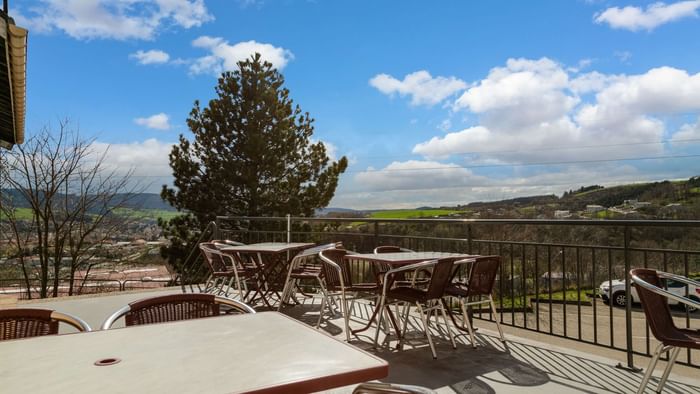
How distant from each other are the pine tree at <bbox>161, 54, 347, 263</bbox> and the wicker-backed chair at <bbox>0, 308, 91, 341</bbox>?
1453cm

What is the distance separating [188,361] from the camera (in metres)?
1.27

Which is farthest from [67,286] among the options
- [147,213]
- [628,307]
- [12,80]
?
[628,307]

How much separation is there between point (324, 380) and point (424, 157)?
5468 centimetres

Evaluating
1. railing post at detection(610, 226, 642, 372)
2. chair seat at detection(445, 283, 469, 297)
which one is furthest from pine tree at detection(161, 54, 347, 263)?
railing post at detection(610, 226, 642, 372)

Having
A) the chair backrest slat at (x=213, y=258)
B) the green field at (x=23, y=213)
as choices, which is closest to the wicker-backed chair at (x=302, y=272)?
the chair backrest slat at (x=213, y=258)

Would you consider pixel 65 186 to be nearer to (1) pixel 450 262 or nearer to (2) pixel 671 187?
(1) pixel 450 262

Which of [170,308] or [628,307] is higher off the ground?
[170,308]

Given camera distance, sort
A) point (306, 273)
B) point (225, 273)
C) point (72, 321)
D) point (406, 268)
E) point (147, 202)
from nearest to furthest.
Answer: point (72, 321) < point (406, 268) < point (306, 273) < point (225, 273) < point (147, 202)

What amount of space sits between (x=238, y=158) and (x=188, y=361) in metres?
16.1

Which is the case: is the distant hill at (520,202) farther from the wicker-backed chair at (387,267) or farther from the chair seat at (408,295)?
the chair seat at (408,295)

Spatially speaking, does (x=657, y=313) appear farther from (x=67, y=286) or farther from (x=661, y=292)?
(x=67, y=286)

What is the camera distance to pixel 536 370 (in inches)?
135

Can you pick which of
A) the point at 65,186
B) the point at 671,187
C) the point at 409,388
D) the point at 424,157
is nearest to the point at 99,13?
the point at 65,186

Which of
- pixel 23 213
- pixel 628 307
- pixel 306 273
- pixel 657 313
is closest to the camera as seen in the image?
pixel 657 313
